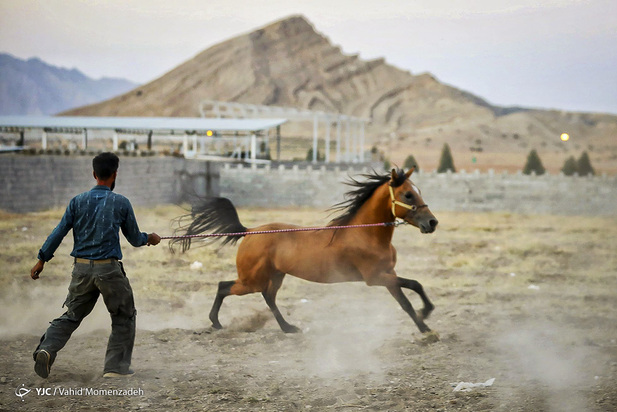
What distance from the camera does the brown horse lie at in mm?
6973

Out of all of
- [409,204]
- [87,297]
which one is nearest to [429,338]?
[409,204]

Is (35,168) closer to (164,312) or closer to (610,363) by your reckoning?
(164,312)

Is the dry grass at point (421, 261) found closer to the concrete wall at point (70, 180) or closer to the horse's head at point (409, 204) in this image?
the concrete wall at point (70, 180)

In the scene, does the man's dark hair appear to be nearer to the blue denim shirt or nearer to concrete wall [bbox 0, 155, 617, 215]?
the blue denim shirt

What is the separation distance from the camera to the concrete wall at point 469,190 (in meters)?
27.5

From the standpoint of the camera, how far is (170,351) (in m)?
6.97

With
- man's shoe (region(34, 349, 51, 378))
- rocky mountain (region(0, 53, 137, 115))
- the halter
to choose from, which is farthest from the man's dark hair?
rocky mountain (region(0, 53, 137, 115))

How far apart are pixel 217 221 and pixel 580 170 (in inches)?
1691

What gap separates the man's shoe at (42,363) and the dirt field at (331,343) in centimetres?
21

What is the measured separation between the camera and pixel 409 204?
6.88 meters

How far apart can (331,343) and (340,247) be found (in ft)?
3.36

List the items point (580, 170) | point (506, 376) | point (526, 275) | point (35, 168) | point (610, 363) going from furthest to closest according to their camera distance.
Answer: point (580, 170)
point (35, 168)
point (526, 275)
point (610, 363)
point (506, 376)

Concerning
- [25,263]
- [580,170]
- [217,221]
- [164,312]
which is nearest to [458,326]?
[217,221]

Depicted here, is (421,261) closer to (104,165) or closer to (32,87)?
(104,165)
